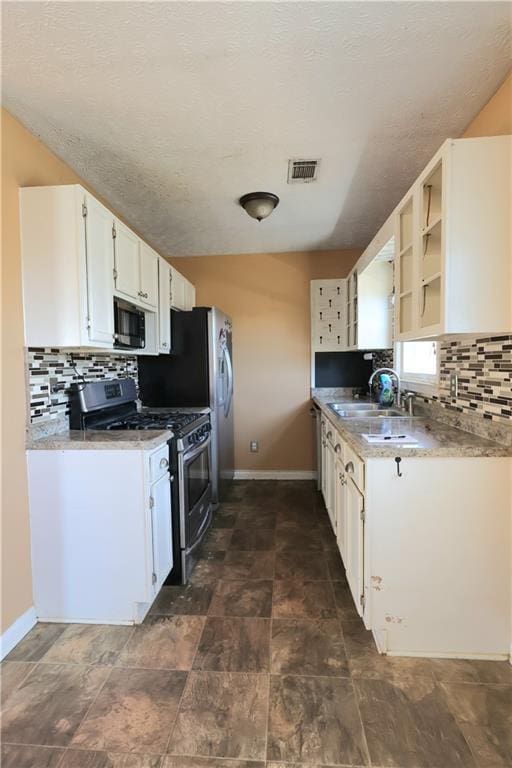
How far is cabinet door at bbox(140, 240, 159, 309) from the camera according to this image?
246 cm

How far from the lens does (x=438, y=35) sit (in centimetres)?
132

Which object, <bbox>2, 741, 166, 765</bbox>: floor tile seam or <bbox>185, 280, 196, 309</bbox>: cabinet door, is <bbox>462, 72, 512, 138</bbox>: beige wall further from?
<bbox>2, 741, 166, 765</bbox>: floor tile seam

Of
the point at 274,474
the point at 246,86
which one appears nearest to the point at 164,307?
the point at 246,86

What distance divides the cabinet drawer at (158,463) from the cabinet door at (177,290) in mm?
1505

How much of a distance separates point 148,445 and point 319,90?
1.82 metres

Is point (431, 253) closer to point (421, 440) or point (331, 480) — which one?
point (421, 440)

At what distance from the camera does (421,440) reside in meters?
1.72

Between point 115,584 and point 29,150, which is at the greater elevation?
point 29,150

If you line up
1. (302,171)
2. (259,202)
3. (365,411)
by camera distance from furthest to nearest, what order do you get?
1. (365,411)
2. (259,202)
3. (302,171)

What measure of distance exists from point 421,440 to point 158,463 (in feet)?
4.46

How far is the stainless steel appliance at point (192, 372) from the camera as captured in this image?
306cm

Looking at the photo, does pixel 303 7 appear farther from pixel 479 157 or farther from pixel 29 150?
pixel 29 150

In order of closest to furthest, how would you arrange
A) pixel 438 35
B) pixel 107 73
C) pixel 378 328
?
pixel 438 35 → pixel 107 73 → pixel 378 328

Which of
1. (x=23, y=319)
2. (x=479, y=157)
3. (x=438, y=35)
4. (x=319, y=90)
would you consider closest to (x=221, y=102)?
(x=319, y=90)
